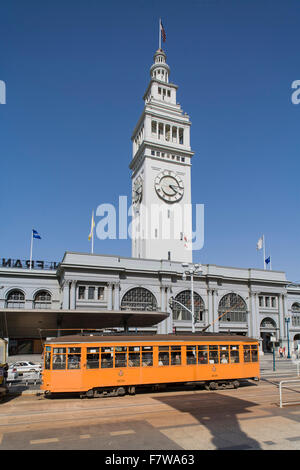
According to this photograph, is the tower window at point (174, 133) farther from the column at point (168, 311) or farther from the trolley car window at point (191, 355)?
the trolley car window at point (191, 355)

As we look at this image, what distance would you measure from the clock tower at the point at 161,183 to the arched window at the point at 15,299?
1925cm

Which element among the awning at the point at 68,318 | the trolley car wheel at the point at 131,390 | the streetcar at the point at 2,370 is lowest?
the trolley car wheel at the point at 131,390

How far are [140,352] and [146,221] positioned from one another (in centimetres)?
4191

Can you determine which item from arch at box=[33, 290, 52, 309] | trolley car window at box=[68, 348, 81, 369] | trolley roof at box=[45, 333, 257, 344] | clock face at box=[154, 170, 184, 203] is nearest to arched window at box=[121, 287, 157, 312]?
arch at box=[33, 290, 52, 309]

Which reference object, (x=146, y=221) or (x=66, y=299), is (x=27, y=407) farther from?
(x=146, y=221)

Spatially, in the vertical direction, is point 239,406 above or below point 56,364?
below

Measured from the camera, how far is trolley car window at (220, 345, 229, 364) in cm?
2317

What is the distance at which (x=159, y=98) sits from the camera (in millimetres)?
71062

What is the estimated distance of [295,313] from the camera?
223ft

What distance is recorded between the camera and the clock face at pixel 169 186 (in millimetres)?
62691

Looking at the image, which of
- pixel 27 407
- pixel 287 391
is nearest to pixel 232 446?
pixel 27 407

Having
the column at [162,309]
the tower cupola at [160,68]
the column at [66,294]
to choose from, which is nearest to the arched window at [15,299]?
the column at [66,294]

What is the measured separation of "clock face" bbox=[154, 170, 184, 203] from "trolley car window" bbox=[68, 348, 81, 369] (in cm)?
4487
